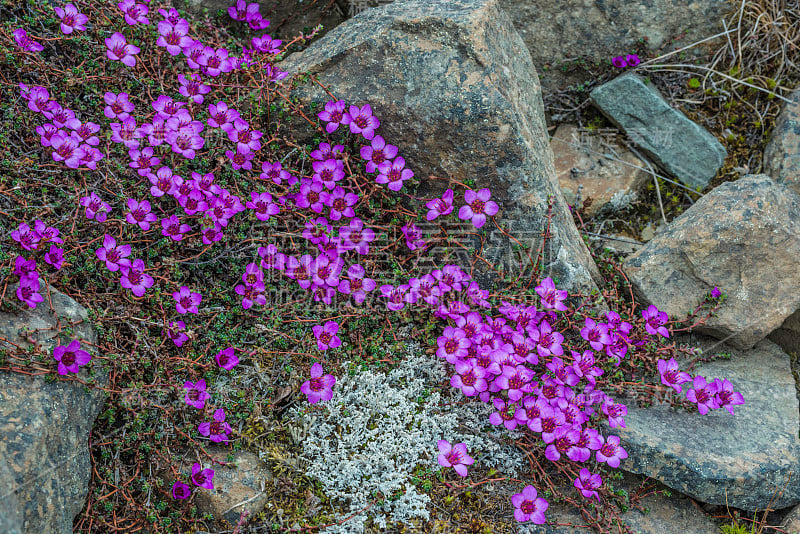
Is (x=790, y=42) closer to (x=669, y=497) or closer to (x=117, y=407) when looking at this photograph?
(x=669, y=497)

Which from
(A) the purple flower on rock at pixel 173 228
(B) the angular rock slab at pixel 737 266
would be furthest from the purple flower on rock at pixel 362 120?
(B) the angular rock slab at pixel 737 266

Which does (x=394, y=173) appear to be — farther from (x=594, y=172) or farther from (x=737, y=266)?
(x=737, y=266)

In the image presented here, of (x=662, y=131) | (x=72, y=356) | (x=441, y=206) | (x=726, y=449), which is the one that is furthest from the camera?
(x=662, y=131)

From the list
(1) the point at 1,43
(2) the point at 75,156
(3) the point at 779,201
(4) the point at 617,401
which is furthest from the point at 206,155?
(3) the point at 779,201

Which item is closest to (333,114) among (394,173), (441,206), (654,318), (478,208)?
(394,173)

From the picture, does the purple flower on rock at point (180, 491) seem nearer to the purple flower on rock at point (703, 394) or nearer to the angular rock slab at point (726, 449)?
the angular rock slab at point (726, 449)

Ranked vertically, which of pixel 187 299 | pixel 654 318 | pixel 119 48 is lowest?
pixel 654 318

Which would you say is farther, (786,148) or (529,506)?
(786,148)

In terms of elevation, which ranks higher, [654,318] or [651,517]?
[654,318]
